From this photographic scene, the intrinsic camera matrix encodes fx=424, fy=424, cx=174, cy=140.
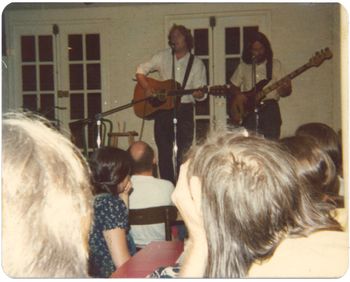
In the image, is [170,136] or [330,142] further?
[170,136]

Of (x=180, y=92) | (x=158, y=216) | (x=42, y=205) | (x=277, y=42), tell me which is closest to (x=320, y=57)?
(x=277, y=42)

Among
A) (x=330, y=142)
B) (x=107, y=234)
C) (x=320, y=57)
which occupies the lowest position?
(x=107, y=234)

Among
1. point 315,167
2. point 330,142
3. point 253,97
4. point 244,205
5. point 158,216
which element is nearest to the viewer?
point 244,205

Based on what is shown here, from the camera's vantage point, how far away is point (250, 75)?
5.50ft

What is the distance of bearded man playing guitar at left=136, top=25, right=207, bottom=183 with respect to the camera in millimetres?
1686

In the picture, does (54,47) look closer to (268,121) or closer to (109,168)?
(109,168)

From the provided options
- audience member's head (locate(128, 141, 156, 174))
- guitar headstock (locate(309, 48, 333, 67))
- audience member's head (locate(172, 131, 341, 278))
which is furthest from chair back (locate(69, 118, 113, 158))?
guitar headstock (locate(309, 48, 333, 67))

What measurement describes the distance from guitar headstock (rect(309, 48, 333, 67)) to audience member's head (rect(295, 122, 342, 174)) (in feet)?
0.71

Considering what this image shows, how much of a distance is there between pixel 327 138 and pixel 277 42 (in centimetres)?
55

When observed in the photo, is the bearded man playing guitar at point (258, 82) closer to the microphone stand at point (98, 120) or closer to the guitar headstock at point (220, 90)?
the guitar headstock at point (220, 90)

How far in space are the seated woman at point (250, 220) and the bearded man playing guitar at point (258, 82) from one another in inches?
28.2

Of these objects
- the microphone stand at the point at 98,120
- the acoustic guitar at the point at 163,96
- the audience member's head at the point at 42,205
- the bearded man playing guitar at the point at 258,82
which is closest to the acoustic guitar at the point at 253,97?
the bearded man playing guitar at the point at 258,82

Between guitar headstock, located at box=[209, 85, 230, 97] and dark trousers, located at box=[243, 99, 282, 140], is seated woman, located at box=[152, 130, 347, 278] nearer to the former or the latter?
dark trousers, located at box=[243, 99, 282, 140]

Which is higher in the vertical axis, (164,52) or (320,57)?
(164,52)
